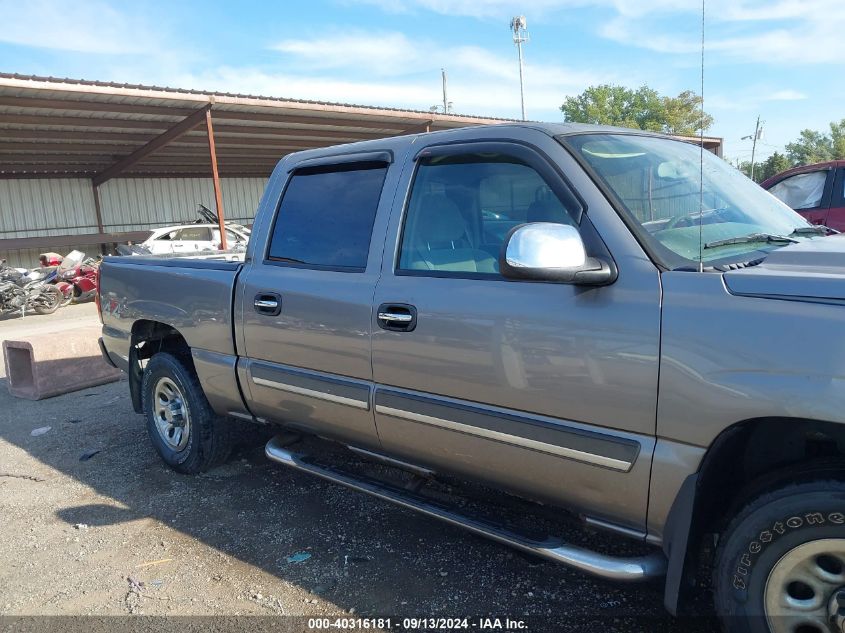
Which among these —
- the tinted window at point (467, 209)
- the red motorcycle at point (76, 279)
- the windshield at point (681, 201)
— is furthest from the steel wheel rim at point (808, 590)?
the red motorcycle at point (76, 279)

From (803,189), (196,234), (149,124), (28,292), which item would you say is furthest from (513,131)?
(196,234)

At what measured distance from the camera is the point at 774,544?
2037 millimetres

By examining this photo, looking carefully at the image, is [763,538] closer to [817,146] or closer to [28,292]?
[28,292]

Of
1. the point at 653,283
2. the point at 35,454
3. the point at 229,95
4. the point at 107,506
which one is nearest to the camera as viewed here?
the point at 653,283

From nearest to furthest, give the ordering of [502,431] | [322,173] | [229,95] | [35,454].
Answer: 1. [502,431]
2. [322,173]
3. [35,454]
4. [229,95]

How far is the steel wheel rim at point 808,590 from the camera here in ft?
6.51

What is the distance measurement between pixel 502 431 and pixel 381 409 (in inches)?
26.9

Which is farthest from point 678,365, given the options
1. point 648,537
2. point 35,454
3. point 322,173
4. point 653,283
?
point 35,454

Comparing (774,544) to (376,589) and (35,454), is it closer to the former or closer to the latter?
(376,589)

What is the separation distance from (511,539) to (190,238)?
17560 mm

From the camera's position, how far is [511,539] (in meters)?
2.59

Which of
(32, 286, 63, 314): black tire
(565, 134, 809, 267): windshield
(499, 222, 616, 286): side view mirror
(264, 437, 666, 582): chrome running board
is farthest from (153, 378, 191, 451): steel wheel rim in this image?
(32, 286, 63, 314): black tire

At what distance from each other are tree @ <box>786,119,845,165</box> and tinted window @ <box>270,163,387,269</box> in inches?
2665

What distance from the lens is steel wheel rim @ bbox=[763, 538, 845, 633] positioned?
1.98 m
